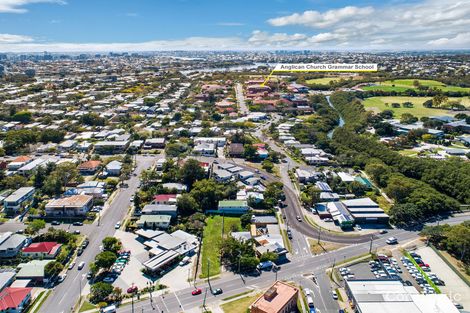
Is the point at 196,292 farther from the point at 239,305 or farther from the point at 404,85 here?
the point at 404,85

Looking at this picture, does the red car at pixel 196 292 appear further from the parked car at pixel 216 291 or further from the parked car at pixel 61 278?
the parked car at pixel 61 278

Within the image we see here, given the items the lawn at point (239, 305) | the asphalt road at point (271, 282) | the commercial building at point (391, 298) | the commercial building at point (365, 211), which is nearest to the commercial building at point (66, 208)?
the asphalt road at point (271, 282)

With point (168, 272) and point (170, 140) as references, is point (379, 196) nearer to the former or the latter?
point (168, 272)

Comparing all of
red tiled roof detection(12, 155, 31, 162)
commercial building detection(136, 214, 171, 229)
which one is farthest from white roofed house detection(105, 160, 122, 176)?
commercial building detection(136, 214, 171, 229)

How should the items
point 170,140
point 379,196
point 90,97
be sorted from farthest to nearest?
point 90,97, point 170,140, point 379,196

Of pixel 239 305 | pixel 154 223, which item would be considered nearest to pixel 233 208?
pixel 154 223

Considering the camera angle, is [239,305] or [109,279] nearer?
[239,305]

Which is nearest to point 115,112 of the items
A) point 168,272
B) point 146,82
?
point 146,82
